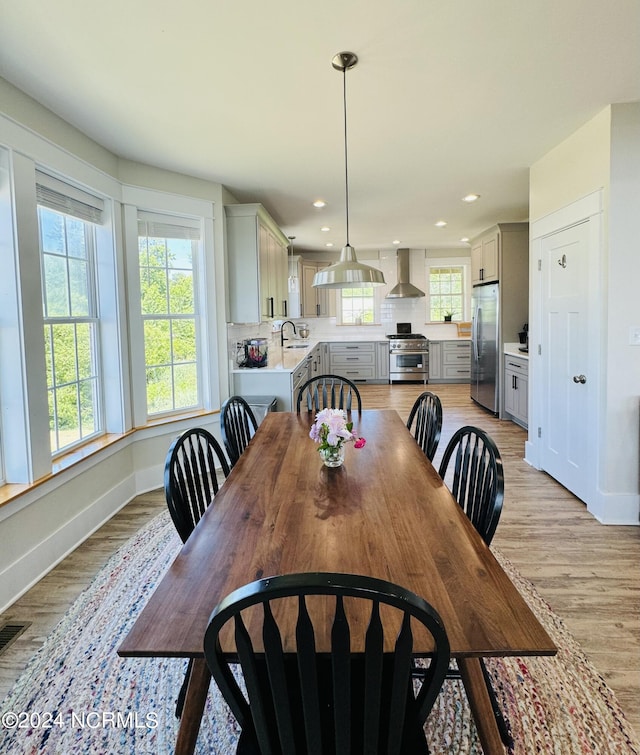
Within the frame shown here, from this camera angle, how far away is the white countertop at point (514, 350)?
5.10 metres

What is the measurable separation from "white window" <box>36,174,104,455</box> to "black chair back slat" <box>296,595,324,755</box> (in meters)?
2.46

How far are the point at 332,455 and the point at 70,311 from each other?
2096mm

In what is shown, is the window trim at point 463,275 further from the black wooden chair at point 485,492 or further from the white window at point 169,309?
the black wooden chair at point 485,492

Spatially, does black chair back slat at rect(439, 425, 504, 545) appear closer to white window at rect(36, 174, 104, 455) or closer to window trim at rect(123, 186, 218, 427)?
white window at rect(36, 174, 104, 455)

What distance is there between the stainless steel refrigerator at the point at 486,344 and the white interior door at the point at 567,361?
83.6 inches

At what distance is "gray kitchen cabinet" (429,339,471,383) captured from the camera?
337 inches

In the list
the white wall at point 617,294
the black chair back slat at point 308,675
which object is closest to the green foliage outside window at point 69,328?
the black chair back slat at point 308,675

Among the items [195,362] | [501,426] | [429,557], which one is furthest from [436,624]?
[501,426]

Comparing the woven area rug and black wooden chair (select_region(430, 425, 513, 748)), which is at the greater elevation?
black wooden chair (select_region(430, 425, 513, 748))

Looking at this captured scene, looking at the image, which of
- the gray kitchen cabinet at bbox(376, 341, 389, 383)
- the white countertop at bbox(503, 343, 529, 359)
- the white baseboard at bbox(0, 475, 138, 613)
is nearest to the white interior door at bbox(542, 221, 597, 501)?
the white countertop at bbox(503, 343, 529, 359)

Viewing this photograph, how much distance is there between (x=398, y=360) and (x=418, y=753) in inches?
305

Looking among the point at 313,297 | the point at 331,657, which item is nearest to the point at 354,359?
the point at 313,297

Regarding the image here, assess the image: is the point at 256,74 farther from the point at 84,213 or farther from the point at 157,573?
the point at 157,573

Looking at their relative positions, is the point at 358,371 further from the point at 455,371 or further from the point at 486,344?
the point at 486,344
